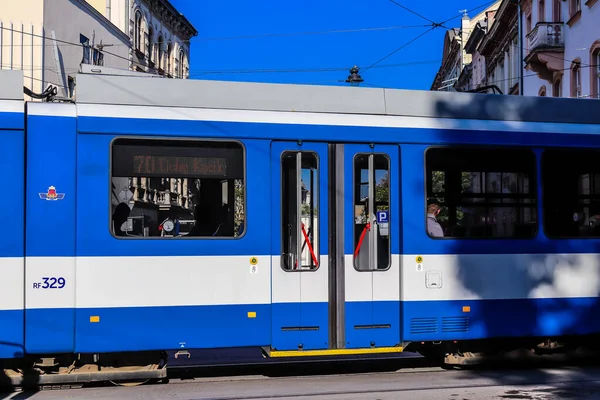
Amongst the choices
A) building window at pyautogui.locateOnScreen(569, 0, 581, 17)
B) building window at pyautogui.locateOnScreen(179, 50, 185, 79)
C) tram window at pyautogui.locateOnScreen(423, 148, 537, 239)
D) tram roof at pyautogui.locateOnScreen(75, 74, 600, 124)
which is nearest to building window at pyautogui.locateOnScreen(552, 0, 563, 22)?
building window at pyautogui.locateOnScreen(569, 0, 581, 17)

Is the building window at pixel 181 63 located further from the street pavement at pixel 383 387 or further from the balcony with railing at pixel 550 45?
the street pavement at pixel 383 387

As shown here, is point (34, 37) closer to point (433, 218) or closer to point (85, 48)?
point (85, 48)

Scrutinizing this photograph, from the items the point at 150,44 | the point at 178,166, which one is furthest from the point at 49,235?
the point at 150,44

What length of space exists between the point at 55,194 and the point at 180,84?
1820mm

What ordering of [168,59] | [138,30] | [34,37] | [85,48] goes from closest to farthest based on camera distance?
1. [34,37]
2. [85,48]
3. [138,30]
4. [168,59]

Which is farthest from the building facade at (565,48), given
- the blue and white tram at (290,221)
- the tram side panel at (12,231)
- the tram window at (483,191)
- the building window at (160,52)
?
the building window at (160,52)

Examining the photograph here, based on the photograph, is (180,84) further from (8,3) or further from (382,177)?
(8,3)

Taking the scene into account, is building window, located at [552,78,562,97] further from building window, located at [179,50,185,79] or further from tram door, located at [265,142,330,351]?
building window, located at [179,50,185,79]

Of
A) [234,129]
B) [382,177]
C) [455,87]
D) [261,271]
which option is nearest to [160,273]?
[261,271]

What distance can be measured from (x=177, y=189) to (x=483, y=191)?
3659 mm

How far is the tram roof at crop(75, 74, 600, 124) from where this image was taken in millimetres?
8406

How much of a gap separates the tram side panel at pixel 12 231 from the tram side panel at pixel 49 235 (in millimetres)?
70

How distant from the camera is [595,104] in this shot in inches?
392

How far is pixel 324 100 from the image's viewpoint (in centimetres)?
901
